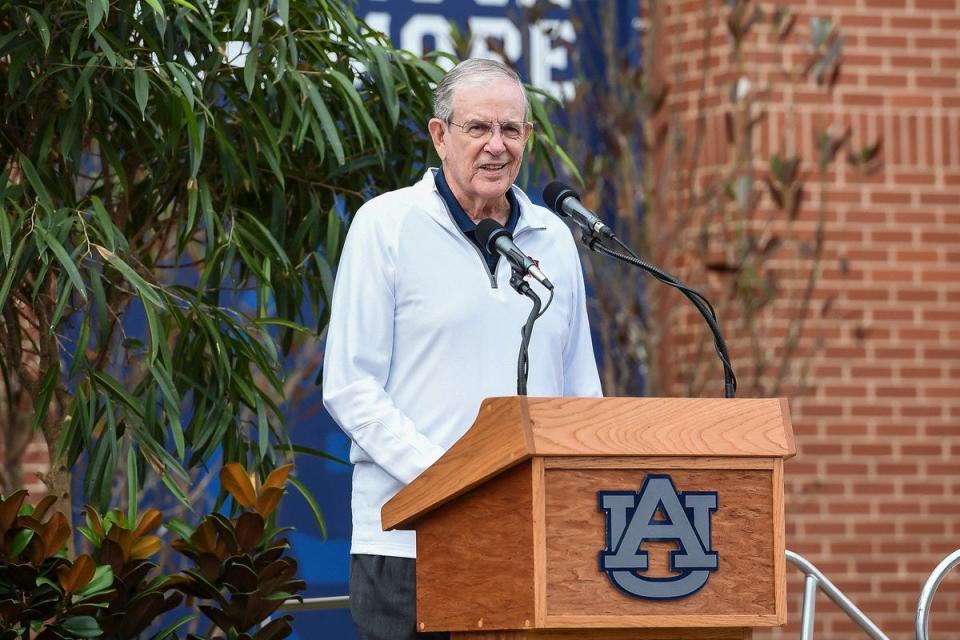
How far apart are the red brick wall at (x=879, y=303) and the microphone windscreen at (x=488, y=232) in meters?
3.88

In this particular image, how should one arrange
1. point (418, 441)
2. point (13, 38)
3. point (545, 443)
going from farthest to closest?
point (13, 38)
point (418, 441)
point (545, 443)

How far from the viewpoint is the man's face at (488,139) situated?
305 centimetres

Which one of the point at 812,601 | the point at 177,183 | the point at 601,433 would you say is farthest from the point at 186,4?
the point at 812,601

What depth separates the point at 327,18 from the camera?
4219mm

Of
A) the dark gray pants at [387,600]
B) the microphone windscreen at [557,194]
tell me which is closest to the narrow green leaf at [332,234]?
the microphone windscreen at [557,194]

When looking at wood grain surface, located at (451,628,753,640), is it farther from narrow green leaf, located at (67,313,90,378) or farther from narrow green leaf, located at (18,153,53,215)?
narrow green leaf, located at (18,153,53,215)

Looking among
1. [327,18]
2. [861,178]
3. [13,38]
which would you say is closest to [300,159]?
[327,18]

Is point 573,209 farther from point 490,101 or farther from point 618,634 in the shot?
point 618,634

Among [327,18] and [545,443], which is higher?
[327,18]

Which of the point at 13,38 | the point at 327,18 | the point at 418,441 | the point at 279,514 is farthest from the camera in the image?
the point at 279,514

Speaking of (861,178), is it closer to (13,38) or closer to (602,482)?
(13,38)

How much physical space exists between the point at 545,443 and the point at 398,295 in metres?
0.73

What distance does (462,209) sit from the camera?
3127mm

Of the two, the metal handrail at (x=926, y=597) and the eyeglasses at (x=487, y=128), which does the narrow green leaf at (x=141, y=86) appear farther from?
the metal handrail at (x=926, y=597)
